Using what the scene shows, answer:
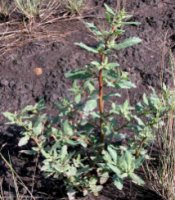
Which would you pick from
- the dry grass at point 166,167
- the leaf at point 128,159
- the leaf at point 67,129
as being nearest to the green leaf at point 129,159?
the leaf at point 128,159

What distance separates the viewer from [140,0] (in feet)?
11.7

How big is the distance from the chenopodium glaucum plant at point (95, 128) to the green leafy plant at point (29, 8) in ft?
4.02

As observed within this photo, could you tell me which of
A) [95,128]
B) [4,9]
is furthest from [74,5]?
[95,128]

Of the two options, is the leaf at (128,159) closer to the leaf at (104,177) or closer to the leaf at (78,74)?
the leaf at (104,177)

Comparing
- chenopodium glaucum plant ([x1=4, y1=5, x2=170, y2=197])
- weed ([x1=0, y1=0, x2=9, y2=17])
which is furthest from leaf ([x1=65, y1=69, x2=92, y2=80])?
weed ([x1=0, y1=0, x2=9, y2=17])

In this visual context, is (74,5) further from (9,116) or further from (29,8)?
(9,116)

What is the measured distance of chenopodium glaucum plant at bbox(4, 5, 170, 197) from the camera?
2027 mm

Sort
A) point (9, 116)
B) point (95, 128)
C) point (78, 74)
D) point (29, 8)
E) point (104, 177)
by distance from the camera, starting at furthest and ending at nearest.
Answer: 1. point (29, 8)
2. point (95, 128)
3. point (104, 177)
4. point (9, 116)
5. point (78, 74)

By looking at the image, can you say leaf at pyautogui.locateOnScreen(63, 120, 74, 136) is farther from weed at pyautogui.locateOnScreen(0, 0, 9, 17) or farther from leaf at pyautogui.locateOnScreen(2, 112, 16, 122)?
weed at pyautogui.locateOnScreen(0, 0, 9, 17)

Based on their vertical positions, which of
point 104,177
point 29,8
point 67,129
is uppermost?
point 29,8

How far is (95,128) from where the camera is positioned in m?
2.44

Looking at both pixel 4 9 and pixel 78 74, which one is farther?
pixel 4 9

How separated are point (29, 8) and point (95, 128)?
1.32 meters

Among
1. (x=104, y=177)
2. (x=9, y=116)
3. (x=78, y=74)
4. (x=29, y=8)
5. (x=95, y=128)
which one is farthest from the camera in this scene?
(x=29, y=8)
